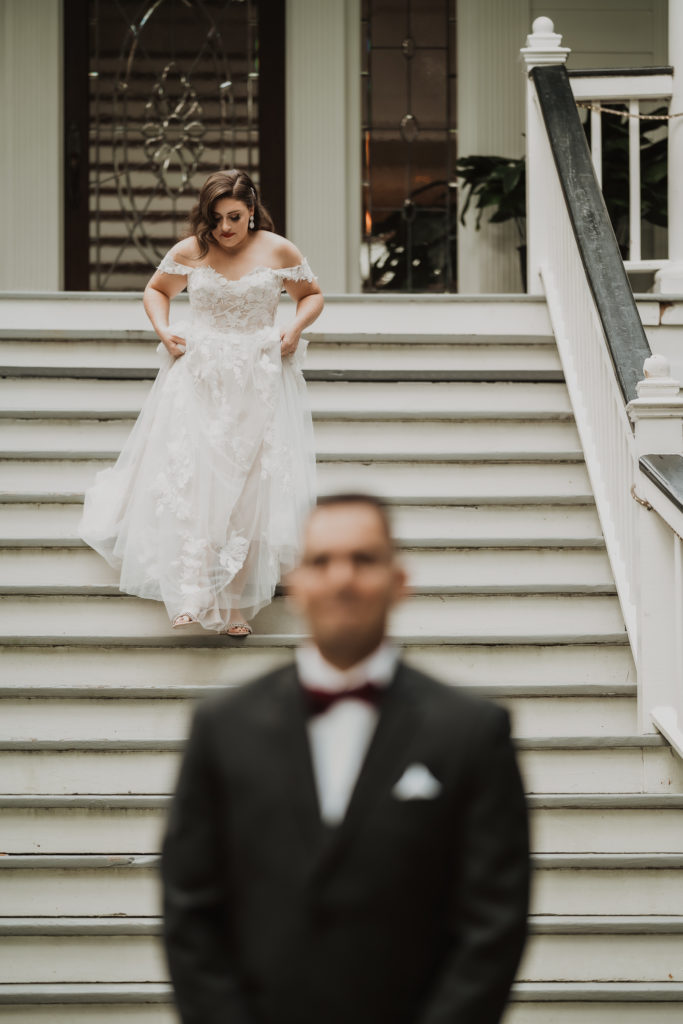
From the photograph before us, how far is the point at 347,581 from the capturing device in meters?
1.58

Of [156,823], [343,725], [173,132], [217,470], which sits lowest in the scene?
[156,823]

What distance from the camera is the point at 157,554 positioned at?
4.70 m

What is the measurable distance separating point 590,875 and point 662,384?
1511 millimetres

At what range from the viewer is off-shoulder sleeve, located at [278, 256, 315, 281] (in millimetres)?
4855

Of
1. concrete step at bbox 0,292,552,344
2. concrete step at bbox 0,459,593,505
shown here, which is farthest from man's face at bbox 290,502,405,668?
concrete step at bbox 0,292,552,344

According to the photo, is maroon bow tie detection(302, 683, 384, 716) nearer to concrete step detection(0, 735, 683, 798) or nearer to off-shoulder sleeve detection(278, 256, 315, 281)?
concrete step detection(0, 735, 683, 798)

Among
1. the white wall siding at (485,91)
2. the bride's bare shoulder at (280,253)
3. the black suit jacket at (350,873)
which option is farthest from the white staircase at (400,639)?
the black suit jacket at (350,873)

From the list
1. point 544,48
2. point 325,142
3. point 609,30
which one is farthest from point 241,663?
point 609,30

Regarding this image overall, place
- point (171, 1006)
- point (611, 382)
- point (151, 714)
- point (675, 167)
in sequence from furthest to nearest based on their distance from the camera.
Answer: point (675, 167) < point (611, 382) < point (151, 714) < point (171, 1006)

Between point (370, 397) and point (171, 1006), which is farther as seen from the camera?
point (370, 397)

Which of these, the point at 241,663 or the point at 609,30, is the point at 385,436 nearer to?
the point at 241,663

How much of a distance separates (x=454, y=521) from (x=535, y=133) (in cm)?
233

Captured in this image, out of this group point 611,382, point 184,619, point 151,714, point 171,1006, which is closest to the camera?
point 171,1006

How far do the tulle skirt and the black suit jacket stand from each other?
2.91m
